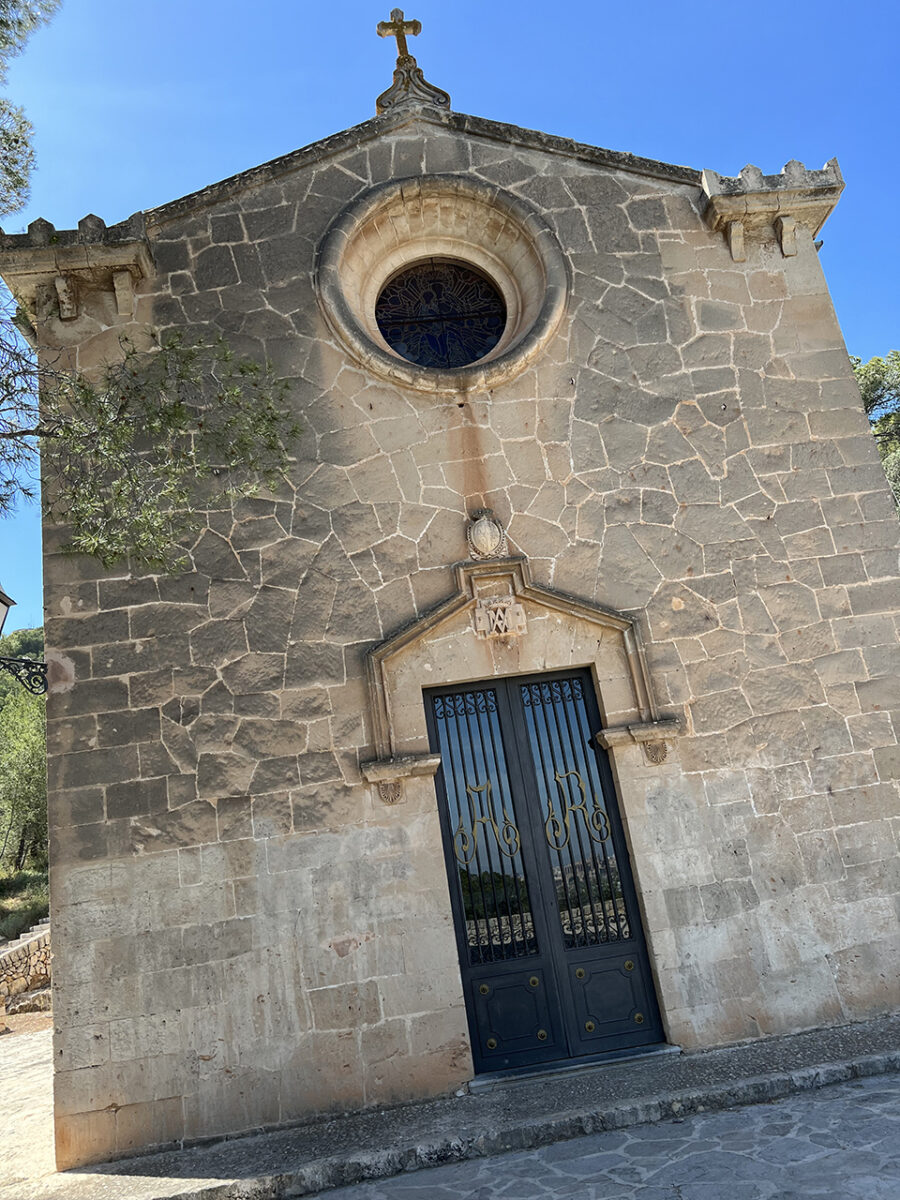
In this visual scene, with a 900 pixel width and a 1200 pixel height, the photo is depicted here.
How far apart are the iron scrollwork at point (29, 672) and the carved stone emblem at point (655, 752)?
173 inches

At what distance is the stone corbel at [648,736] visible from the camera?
20.9 ft

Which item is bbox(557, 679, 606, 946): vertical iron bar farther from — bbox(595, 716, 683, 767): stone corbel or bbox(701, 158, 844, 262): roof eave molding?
bbox(701, 158, 844, 262): roof eave molding

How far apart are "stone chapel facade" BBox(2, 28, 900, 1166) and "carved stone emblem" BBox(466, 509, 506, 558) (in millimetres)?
23

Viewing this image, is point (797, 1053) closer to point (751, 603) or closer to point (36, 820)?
point (751, 603)

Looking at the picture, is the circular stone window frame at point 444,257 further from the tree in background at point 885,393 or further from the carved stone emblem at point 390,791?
the tree in background at point 885,393

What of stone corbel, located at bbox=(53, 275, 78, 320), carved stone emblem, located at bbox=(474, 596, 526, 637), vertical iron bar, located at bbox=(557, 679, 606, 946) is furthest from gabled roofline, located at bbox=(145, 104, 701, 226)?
vertical iron bar, located at bbox=(557, 679, 606, 946)

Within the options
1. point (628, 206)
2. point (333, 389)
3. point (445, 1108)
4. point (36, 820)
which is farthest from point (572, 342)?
point (36, 820)

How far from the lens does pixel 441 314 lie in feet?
25.0

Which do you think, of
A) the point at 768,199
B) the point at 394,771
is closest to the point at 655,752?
the point at 394,771

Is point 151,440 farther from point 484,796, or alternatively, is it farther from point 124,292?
point 484,796

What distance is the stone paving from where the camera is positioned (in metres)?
3.93

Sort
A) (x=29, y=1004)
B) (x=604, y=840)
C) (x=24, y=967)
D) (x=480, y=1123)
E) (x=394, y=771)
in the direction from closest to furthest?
1. (x=480, y=1123)
2. (x=394, y=771)
3. (x=604, y=840)
4. (x=29, y=1004)
5. (x=24, y=967)

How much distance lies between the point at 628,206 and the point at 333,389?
123 inches

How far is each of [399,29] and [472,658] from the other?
595 centimetres
